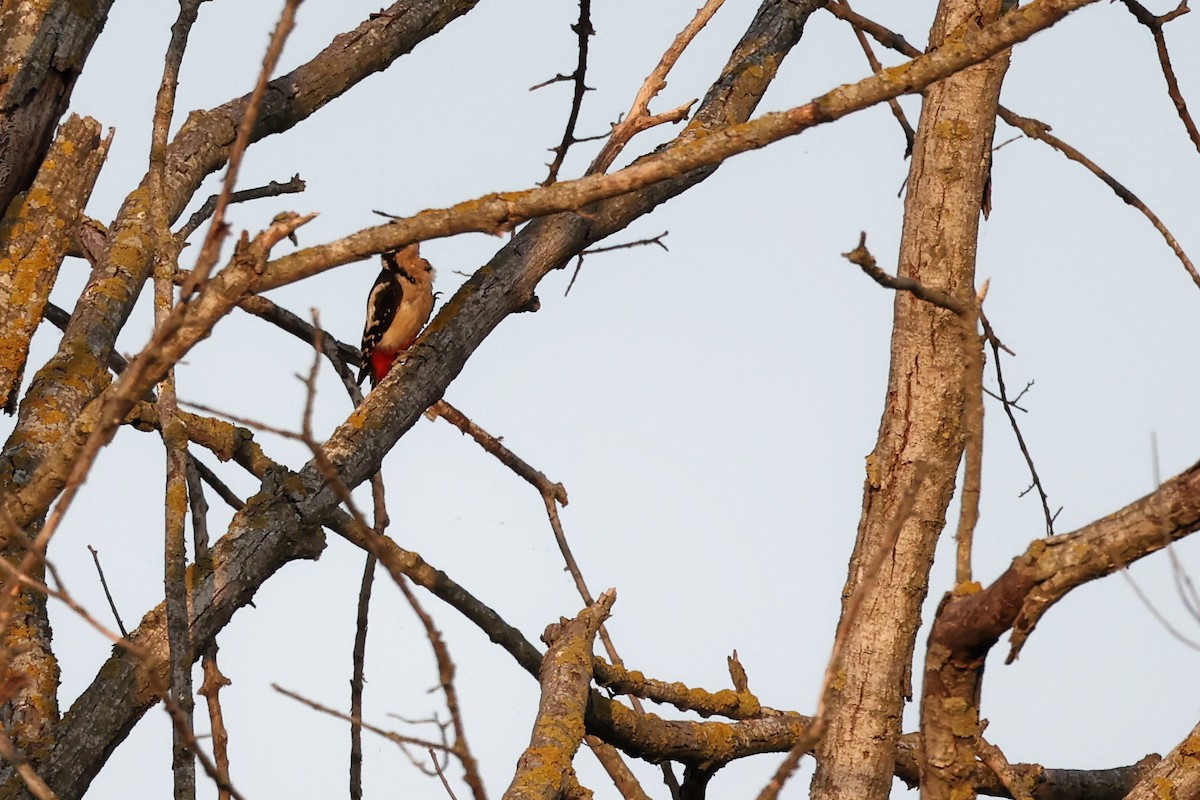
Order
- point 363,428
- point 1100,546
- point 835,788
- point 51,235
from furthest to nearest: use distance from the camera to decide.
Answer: point 363,428 < point 51,235 < point 835,788 < point 1100,546

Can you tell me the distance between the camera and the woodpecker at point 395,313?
808cm

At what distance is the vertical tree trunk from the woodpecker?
507 centimetres

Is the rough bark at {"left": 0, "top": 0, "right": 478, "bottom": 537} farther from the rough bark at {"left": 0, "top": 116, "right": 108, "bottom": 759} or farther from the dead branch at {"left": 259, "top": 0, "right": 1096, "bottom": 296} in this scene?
the dead branch at {"left": 259, "top": 0, "right": 1096, "bottom": 296}

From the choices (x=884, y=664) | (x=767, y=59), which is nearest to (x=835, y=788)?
(x=884, y=664)

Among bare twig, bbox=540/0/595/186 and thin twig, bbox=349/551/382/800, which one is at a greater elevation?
bare twig, bbox=540/0/595/186

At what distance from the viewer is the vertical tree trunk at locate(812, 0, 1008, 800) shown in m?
2.93

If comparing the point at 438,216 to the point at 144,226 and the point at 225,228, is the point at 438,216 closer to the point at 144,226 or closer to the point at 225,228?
the point at 225,228

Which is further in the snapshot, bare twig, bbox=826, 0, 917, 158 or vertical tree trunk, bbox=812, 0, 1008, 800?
bare twig, bbox=826, 0, 917, 158

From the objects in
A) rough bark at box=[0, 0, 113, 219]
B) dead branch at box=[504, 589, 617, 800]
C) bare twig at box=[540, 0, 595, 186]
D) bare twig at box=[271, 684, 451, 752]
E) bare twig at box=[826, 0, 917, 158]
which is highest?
bare twig at box=[826, 0, 917, 158]

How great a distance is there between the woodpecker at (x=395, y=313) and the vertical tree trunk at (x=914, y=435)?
507 cm

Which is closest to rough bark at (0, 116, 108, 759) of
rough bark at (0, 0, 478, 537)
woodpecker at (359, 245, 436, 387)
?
rough bark at (0, 0, 478, 537)

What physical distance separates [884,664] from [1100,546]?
874 millimetres

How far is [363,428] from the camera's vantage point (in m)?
4.16

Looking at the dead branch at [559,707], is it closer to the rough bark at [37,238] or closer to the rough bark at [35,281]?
the rough bark at [35,281]
